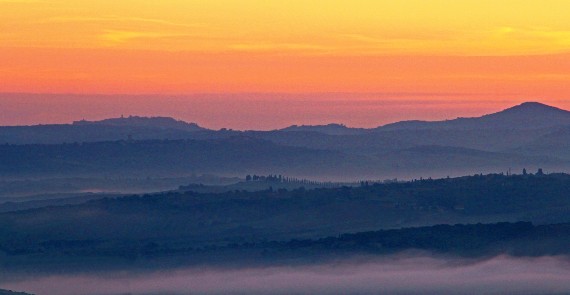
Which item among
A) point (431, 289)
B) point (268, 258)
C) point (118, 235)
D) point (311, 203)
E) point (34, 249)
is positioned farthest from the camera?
point (311, 203)

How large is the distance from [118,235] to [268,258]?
31.4 meters

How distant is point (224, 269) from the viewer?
145 metres

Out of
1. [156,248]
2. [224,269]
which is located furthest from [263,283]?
[156,248]

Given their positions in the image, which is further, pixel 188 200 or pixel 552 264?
pixel 188 200

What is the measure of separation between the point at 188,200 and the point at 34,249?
34.4 m

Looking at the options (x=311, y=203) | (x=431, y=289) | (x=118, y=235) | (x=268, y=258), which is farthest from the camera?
(x=311, y=203)

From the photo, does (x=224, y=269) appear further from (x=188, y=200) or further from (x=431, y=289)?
(x=188, y=200)

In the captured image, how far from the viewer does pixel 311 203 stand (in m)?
192

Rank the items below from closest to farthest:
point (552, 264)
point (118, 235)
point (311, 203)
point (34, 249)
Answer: point (552, 264), point (34, 249), point (118, 235), point (311, 203)

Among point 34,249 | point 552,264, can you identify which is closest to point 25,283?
point 34,249

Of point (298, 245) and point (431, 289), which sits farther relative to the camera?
point (298, 245)

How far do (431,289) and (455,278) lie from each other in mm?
7058

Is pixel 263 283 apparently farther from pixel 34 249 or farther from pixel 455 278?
pixel 34 249

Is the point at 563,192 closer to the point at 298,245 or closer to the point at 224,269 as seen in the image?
the point at 298,245
